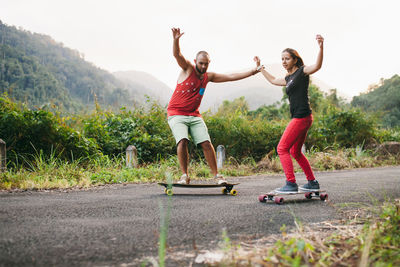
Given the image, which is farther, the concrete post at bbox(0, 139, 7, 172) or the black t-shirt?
the concrete post at bbox(0, 139, 7, 172)

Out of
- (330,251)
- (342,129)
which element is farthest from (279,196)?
(342,129)

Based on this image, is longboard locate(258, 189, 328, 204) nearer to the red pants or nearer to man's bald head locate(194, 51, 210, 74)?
the red pants

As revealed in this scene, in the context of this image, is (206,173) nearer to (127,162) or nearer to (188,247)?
(127,162)

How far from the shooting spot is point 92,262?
78.5 inches

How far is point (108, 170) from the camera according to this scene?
7.44 meters

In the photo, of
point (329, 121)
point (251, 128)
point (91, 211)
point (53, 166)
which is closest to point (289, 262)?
point (91, 211)

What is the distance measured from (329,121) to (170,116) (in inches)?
385

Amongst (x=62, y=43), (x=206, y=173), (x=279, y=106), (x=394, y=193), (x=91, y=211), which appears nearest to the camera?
(x=91, y=211)

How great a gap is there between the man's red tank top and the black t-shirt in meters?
1.64

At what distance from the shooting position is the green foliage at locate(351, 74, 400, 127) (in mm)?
51091

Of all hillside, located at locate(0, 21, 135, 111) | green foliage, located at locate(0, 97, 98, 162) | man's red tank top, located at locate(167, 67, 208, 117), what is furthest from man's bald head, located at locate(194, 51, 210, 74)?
hillside, located at locate(0, 21, 135, 111)

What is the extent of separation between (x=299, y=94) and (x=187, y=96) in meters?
1.85

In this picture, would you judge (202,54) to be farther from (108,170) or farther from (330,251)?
(330,251)

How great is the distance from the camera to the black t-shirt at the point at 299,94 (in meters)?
4.48
